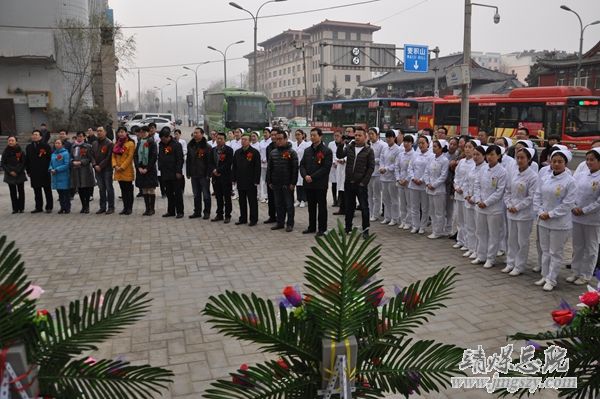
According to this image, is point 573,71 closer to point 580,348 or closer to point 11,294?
point 580,348

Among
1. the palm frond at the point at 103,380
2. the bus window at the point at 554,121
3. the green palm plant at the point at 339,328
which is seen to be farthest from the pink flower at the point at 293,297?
the bus window at the point at 554,121

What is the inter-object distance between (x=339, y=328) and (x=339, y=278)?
0.50ft

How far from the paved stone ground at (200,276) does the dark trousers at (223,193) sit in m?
0.38

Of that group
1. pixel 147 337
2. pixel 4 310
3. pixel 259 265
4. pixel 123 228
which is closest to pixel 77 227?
pixel 123 228

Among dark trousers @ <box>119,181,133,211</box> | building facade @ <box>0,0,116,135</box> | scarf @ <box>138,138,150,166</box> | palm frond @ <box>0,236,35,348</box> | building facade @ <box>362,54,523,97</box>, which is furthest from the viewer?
building facade @ <box>362,54,523,97</box>

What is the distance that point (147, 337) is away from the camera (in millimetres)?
4469

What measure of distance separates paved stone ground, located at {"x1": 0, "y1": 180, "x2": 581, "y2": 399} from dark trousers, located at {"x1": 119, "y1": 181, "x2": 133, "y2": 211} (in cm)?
37

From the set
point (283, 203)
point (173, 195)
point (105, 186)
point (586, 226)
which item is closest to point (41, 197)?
point (105, 186)

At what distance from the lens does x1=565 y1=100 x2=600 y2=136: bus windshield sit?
1842 centimetres

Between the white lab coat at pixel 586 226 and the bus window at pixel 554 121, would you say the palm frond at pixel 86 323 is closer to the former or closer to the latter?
the white lab coat at pixel 586 226

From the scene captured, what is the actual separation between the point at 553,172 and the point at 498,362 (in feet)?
14.9

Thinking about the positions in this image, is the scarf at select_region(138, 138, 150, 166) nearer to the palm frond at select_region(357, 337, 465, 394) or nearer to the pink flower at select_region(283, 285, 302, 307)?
the pink flower at select_region(283, 285, 302, 307)

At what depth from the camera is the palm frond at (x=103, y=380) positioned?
4.65 feet

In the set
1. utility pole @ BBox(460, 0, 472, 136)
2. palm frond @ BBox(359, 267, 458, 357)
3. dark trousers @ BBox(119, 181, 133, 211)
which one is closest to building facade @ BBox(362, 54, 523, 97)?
utility pole @ BBox(460, 0, 472, 136)
